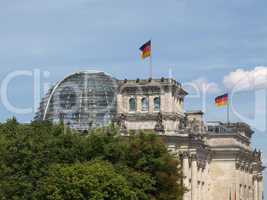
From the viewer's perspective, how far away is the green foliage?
109 m

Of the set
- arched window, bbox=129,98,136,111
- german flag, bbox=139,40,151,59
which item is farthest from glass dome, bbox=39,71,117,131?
german flag, bbox=139,40,151,59

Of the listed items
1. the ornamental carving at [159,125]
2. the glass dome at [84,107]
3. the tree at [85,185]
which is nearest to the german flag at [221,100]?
the glass dome at [84,107]

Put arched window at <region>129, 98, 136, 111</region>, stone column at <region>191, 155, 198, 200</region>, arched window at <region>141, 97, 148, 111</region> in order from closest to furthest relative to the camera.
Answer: arched window at <region>141, 97, 148, 111</region>
arched window at <region>129, 98, 136, 111</region>
stone column at <region>191, 155, 198, 200</region>

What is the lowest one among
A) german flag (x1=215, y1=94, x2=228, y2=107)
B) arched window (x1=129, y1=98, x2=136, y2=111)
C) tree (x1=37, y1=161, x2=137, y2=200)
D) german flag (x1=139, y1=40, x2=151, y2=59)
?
tree (x1=37, y1=161, x2=137, y2=200)

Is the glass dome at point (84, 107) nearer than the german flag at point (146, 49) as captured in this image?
No

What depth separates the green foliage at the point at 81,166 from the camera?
358ft

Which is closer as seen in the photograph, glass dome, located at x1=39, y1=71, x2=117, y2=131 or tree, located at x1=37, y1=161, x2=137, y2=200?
tree, located at x1=37, y1=161, x2=137, y2=200

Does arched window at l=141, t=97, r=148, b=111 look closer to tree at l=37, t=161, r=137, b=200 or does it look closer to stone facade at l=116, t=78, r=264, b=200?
stone facade at l=116, t=78, r=264, b=200

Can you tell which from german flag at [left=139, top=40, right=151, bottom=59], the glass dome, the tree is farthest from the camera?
the glass dome

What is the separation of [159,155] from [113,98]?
74.7m

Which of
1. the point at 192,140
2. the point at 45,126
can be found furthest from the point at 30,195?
the point at 192,140

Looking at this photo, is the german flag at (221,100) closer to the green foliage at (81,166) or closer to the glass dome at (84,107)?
the glass dome at (84,107)

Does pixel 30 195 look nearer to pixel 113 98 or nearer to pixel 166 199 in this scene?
pixel 166 199

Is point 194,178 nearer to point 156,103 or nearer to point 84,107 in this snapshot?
point 156,103
